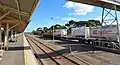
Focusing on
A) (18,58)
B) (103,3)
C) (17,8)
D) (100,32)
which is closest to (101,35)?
(100,32)

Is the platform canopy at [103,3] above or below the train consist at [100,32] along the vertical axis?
above

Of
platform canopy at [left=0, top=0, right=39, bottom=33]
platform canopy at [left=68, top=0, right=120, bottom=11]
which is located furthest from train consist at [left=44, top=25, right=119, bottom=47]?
platform canopy at [left=0, top=0, right=39, bottom=33]

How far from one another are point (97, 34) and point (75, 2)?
14634 millimetres

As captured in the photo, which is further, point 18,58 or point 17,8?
point 18,58

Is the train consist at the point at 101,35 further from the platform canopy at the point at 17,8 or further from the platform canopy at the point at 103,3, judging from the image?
the platform canopy at the point at 17,8

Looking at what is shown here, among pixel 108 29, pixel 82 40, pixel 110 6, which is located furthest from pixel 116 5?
pixel 82 40

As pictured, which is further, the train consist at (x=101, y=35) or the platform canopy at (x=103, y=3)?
the train consist at (x=101, y=35)

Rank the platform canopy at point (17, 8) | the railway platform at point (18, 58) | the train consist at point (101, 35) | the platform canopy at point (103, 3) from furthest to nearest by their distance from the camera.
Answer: the train consist at point (101, 35) < the platform canopy at point (103, 3) < the railway platform at point (18, 58) < the platform canopy at point (17, 8)

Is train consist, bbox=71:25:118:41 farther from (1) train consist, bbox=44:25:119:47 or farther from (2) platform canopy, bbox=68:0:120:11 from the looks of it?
(2) platform canopy, bbox=68:0:120:11

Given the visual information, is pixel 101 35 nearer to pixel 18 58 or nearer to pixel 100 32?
pixel 100 32

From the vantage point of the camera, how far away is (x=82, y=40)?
4216 cm

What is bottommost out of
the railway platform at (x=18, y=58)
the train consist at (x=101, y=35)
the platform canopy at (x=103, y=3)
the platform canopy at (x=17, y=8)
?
the railway platform at (x=18, y=58)

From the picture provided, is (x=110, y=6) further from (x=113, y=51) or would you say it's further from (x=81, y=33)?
(x=81, y=33)

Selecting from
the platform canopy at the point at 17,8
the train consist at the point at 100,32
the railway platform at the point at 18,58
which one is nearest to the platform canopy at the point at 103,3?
the train consist at the point at 100,32
